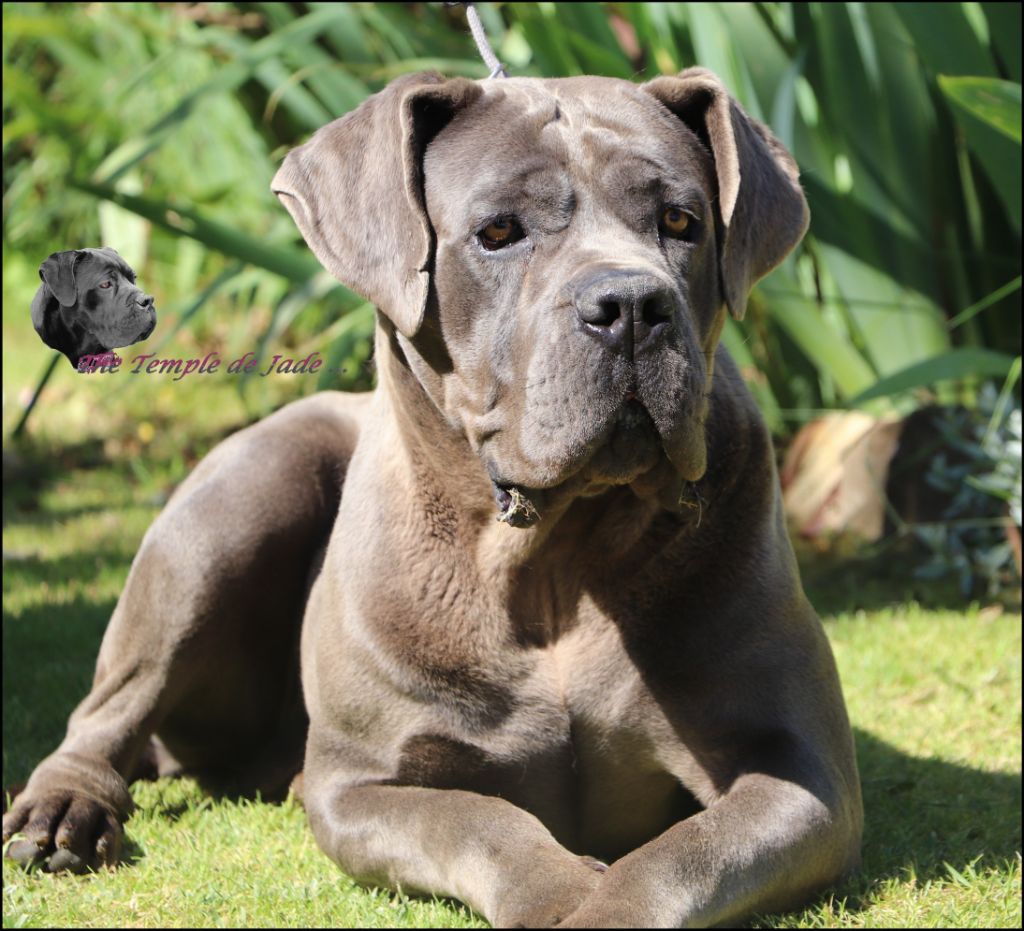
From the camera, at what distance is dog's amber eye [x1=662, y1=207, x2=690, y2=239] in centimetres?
279

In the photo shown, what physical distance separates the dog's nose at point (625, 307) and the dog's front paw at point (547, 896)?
916 mm

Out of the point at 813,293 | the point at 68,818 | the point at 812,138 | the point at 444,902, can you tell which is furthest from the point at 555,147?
the point at 813,293

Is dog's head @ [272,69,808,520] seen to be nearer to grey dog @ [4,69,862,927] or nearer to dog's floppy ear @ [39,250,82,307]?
grey dog @ [4,69,862,927]

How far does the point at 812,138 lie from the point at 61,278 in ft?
12.4

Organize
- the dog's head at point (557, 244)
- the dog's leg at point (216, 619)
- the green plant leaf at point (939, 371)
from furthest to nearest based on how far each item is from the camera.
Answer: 1. the green plant leaf at point (939, 371)
2. the dog's leg at point (216, 619)
3. the dog's head at point (557, 244)

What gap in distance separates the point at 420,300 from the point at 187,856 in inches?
53.4

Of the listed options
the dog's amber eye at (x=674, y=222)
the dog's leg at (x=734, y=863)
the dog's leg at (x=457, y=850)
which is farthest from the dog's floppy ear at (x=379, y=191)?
the dog's leg at (x=734, y=863)

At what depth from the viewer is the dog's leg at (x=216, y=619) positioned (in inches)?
139

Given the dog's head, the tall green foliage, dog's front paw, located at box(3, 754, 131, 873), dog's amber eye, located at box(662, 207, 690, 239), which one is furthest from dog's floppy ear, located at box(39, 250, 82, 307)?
the tall green foliage

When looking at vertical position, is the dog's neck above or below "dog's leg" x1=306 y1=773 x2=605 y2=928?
above

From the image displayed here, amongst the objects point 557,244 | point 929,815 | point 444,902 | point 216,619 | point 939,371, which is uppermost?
point 557,244

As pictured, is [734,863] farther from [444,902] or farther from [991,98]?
[991,98]

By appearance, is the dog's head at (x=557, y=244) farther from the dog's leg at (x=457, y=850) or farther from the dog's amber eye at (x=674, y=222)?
the dog's leg at (x=457, y=850)

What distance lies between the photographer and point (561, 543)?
296 centimetres
